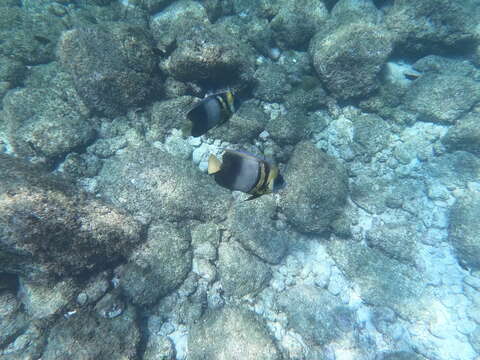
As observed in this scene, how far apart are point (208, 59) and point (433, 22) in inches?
279

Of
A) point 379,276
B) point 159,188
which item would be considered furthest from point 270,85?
point 379,276

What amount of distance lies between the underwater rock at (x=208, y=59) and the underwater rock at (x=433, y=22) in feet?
17.5

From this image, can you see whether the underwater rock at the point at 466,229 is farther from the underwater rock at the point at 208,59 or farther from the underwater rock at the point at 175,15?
the underwater rock at the point at 175,15

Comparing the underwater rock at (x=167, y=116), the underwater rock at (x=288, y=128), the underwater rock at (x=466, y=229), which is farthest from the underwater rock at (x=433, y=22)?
the underwater rock at (x=167, y=116)

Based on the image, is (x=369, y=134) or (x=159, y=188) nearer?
(x=159, y=188)

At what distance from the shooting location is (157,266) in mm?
5098

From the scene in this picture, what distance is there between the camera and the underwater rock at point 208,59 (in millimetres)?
5098

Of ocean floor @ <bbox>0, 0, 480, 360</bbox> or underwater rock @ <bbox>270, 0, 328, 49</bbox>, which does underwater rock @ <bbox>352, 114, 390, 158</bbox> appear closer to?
ocean floor @ <bbox>0, 0, 480, 360</bbox>

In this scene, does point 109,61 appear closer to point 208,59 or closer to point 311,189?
point 208,59

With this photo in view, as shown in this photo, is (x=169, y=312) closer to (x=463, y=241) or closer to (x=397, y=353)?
(x=397, y=353)

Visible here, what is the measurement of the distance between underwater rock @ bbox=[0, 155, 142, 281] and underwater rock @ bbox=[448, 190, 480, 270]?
8340 millimetres

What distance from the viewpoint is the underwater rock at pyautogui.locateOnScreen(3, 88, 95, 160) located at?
220 inches

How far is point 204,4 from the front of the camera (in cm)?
781

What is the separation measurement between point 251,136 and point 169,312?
436 cm
